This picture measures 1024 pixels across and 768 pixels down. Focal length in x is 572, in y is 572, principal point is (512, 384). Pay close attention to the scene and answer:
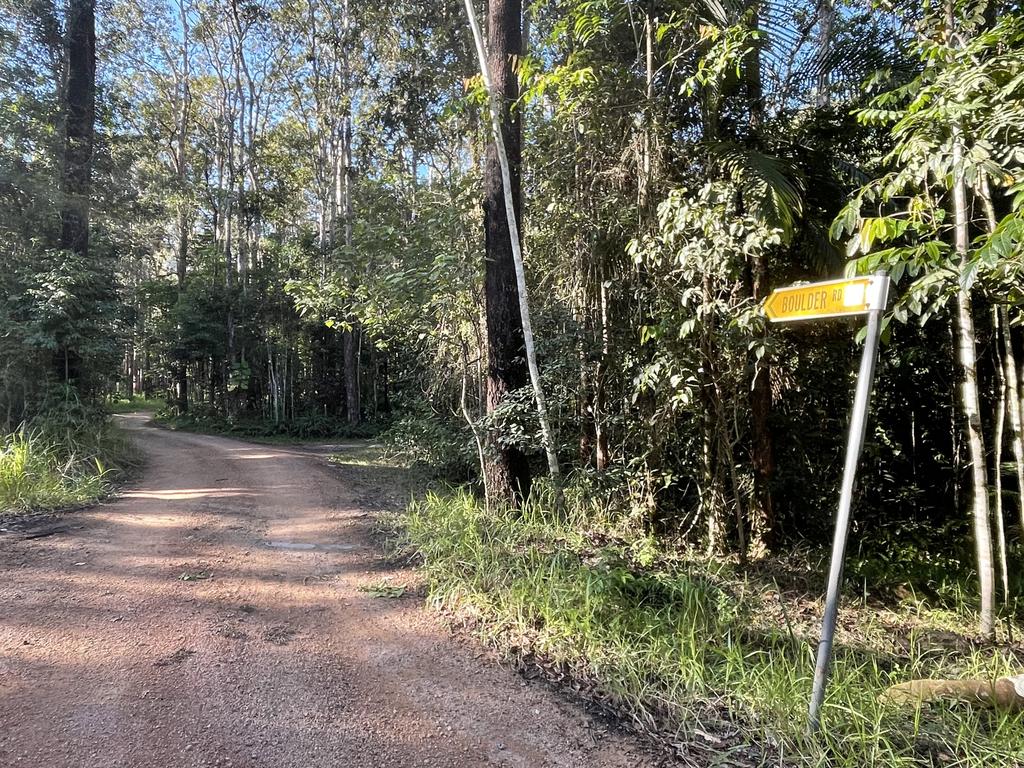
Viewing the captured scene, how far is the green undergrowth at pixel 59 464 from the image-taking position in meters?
6.60

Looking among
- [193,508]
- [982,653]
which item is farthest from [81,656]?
[982,653]

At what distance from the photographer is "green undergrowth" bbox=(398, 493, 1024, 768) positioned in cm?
262

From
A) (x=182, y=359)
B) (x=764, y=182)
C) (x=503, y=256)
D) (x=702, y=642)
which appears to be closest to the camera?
(x=702, y=642)

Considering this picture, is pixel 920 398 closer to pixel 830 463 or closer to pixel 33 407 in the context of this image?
pixel 830 463

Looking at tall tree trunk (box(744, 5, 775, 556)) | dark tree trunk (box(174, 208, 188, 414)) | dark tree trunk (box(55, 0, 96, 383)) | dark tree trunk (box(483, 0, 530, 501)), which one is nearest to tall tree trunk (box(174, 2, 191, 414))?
dark tree trunk (box(174, 208, 188, 414))

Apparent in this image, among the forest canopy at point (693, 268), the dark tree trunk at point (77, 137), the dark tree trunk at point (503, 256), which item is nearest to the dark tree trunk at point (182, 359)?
the dark tree trunk at point (77, 137)

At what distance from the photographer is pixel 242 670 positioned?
10.5 ft

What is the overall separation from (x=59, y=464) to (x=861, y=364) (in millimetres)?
9673

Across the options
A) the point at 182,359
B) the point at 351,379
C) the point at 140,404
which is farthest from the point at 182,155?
the point at 140,404

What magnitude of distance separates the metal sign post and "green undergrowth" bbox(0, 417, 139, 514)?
302 inches

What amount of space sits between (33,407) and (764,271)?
1118 centimetres

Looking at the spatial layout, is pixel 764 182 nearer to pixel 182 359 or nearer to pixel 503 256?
pixel 503 256

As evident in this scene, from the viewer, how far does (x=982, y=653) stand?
158 inches

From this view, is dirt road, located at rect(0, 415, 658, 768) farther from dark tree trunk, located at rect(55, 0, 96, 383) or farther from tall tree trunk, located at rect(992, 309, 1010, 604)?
dark tree trunk, located at rect(55, 0, 96, 383)
